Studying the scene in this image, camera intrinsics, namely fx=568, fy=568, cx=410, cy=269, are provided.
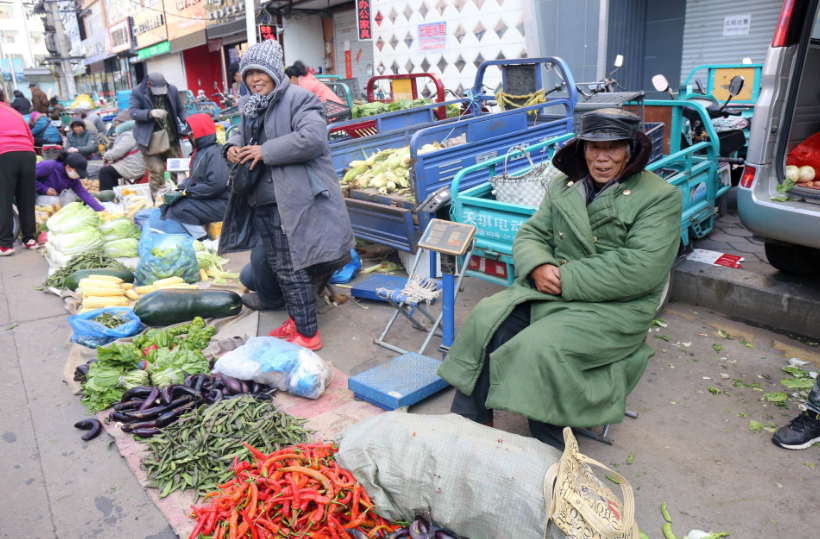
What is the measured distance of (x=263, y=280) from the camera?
5047 millimetres

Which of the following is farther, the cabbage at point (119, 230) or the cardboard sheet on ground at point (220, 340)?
the cabbage at point (119, 230)

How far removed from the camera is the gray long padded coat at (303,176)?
13.0 ft

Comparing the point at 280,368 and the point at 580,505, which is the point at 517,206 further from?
the point at 580,505

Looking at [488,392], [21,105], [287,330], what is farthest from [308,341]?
[21,105]

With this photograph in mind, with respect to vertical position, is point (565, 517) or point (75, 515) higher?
point (565, 517)

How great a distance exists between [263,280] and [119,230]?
292 centimetres

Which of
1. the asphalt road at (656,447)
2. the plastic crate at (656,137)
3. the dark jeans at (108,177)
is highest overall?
the plastic crate at (656,137)

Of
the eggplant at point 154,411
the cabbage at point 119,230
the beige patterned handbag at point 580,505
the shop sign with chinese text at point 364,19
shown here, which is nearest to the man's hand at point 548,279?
the beige patterned handbag at point 580,505

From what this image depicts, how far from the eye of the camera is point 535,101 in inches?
285

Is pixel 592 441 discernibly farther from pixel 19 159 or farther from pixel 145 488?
pixel 19 159

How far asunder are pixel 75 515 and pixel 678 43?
10.5 m

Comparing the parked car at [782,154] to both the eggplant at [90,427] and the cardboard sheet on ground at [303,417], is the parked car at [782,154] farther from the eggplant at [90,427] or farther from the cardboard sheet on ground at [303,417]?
the eggplant at [90,427]

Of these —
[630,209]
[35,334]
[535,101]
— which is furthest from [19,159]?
[630,209]

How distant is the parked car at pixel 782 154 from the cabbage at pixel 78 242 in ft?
21.3
